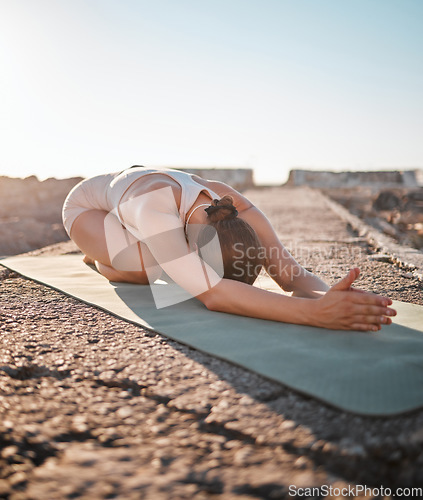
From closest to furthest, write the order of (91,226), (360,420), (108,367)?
(360,420), (108,367), (91,226)

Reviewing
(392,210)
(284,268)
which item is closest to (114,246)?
(284,268)

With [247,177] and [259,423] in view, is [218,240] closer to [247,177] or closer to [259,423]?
[259,423]

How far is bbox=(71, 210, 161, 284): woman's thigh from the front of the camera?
2002 millimetres

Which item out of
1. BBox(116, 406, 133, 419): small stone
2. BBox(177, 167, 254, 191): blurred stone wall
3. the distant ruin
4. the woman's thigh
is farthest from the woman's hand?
the distant ruin

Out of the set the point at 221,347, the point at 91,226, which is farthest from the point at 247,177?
the point at 221,347


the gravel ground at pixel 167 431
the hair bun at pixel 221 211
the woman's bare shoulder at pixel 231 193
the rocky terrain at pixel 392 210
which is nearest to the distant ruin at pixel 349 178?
the rocky terrain at pixel 392 210

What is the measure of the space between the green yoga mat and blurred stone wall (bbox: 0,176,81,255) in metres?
3.27

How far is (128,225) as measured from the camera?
1.81m

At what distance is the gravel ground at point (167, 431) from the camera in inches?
25.3

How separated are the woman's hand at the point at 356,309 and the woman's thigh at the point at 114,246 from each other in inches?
39.0

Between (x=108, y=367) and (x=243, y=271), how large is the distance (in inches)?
25.2

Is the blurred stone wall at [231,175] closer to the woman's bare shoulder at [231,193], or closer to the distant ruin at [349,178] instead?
the distant ruin at [349,178]

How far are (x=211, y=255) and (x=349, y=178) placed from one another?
17.1 meters

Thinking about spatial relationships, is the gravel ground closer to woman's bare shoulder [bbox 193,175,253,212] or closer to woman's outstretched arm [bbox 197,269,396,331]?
woman's outstretched arm [bbox 197,269,396,331]
